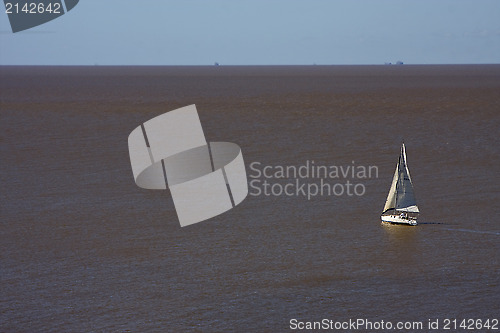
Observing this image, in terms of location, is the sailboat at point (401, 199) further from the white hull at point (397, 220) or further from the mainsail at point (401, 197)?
the white hull at point (397, 220)

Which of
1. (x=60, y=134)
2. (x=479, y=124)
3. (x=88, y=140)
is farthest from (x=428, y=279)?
(x=479, y=124)

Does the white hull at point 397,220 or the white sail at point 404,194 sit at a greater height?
the white sail at point 404,194

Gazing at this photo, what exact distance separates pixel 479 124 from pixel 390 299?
58396mm

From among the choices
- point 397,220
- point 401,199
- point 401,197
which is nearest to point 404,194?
point 401,197

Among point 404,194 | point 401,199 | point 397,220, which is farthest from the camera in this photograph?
point 404,194

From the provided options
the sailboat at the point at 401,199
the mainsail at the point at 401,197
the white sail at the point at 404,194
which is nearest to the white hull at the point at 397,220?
the sailboat at the point at 401,199

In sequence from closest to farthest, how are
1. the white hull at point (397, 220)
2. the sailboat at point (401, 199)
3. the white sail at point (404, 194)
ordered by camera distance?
1. the white hull at point (397, 220)
2. the sailboat at point (401, 199)
3. the white sail at point (404, 194)

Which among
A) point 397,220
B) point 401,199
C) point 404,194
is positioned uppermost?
point 404,194

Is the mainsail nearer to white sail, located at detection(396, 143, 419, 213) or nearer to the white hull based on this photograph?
white sail, located at detection(396, 143, 419, 213)

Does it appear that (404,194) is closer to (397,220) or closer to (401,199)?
(401,199)

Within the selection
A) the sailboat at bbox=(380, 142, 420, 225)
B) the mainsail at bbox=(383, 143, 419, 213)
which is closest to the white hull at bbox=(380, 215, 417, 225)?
the sailboat at bbox=(380, 142, 420, 225)

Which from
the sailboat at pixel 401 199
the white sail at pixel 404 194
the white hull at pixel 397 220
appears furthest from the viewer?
the white sail at pixel 404 194

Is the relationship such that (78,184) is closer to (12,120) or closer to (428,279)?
(428,279)

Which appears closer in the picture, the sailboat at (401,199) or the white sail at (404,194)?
the sailboat at (401,199)
